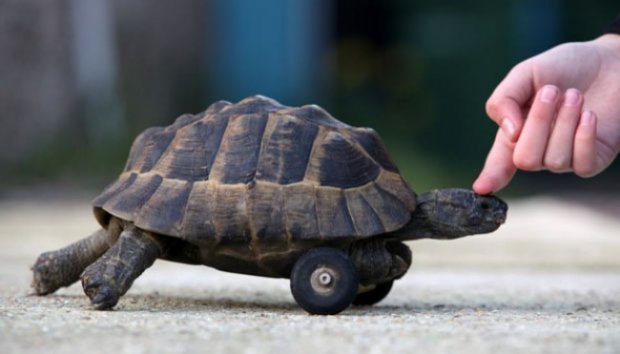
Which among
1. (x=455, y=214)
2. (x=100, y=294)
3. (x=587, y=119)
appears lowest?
(x=100, y=294)

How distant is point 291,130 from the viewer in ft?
14.4

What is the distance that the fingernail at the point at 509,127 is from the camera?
4180mm

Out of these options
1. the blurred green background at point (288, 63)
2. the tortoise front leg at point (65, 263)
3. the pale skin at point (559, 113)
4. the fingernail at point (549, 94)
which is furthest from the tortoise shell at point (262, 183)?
the blurred green background at point (288, 63)

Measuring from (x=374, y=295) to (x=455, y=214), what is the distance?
517 mm

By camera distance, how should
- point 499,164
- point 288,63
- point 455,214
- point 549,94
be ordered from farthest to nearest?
1. point 288,63
2. point 455,214
3. point 499,164
4. point 549,94

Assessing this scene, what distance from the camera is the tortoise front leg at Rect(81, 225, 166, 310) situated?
422 centimetres

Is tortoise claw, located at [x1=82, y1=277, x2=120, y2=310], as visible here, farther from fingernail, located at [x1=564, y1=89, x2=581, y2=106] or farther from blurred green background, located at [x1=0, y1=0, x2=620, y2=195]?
blurred green background, located at [x1=0, y1=0, x2=620, y2=195]

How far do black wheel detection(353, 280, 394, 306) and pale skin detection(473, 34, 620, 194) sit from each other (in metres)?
0.56

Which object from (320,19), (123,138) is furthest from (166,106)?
(320,19)

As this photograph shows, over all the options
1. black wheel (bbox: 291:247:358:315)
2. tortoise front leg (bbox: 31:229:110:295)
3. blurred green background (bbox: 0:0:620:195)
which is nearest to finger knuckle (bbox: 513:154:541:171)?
black wheel (bbox: 291:247:358:315)

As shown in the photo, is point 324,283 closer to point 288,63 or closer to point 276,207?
point 276,207

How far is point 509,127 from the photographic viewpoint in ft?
13.8

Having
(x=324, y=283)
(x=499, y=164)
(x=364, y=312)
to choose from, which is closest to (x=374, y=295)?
(x=364, y=312)

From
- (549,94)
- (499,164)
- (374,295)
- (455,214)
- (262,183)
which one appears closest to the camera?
(549,94)
